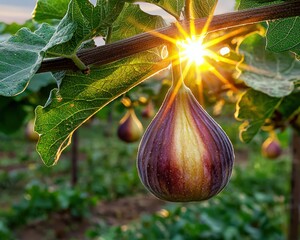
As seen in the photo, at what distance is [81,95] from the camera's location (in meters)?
0.57

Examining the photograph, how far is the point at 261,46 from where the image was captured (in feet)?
1.98

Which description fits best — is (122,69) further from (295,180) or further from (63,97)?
(295,180)

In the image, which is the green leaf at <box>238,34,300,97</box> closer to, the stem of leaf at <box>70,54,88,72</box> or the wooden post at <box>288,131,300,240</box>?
the stem of leaf at <box>70,54,88,72</box>

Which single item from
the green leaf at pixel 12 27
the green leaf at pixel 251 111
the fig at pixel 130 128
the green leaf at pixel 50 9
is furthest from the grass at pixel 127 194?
the green leaf at pixel 50 9

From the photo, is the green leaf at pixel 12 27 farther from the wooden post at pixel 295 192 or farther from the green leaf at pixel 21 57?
the wooden post at pixel 295 192

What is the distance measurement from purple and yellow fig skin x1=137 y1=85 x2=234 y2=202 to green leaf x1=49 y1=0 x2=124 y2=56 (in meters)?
0.12

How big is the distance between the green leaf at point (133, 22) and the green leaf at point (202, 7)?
45 mm

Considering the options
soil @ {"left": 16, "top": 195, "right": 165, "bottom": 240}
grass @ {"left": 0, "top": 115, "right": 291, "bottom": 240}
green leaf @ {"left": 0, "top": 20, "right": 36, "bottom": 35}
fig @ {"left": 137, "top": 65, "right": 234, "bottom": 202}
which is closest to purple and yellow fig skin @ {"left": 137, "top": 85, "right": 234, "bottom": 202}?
fig @ {"left": 137, "top": 65, "right": 234, "bottom": 202}

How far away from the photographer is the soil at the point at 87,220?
5906mm

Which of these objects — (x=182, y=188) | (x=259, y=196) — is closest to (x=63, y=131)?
(x=182, y=188)

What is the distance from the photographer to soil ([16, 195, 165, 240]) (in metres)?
5.91

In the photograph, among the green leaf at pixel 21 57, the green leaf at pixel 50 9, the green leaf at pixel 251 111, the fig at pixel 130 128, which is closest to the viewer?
the green leaf at pixel 21 57

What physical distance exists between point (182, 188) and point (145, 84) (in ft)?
4.97

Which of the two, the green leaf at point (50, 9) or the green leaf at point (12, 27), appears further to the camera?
the green leaf at point (12, 27)
